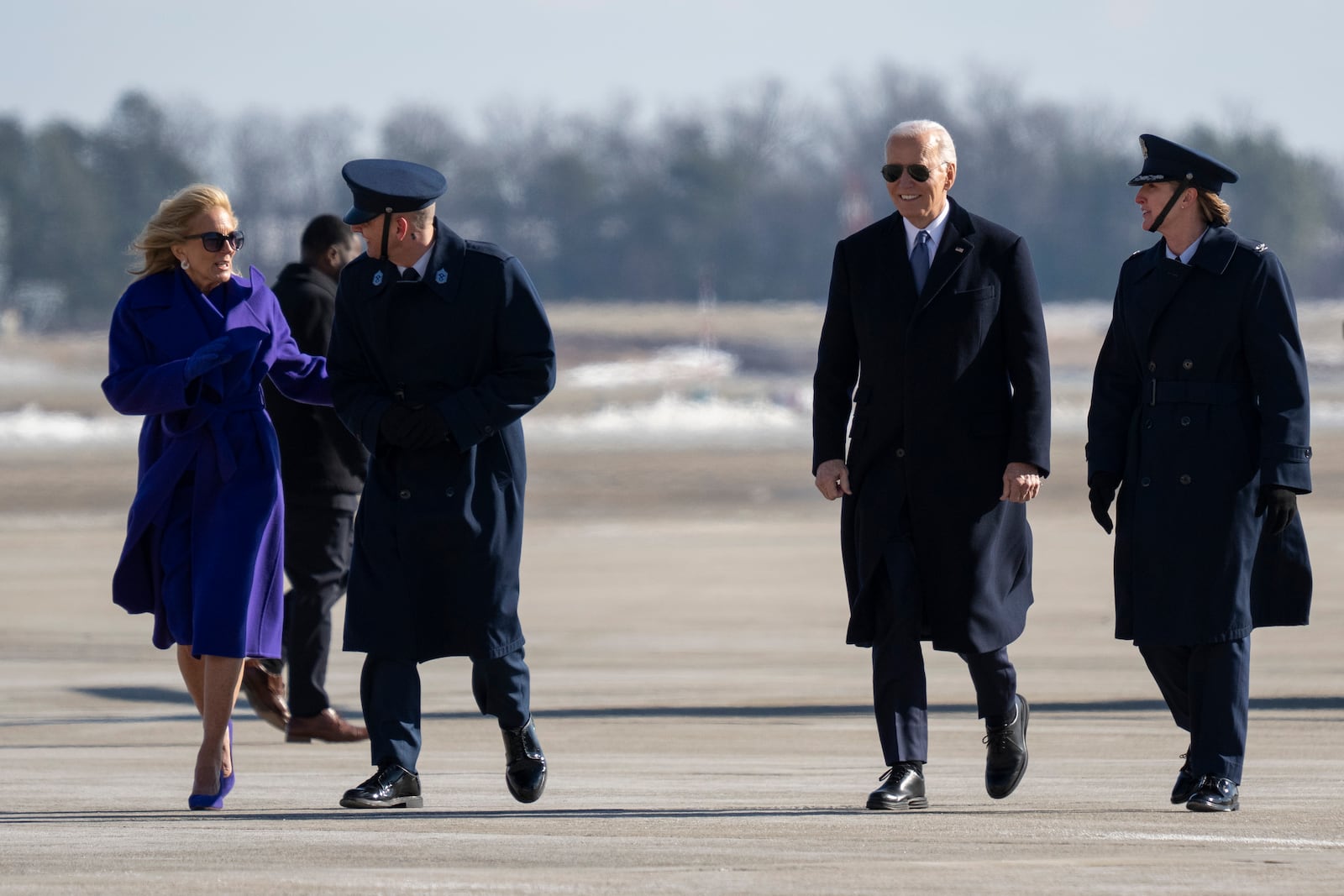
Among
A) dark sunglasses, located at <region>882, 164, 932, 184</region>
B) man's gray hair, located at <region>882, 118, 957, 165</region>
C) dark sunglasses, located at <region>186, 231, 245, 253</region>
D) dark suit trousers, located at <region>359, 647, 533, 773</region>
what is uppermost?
man's gray hair, located at <region>882, 118, 957, 165</region>

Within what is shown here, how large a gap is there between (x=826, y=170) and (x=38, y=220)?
102 ft

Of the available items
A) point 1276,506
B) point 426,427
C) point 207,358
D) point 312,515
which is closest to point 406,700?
point 426,427

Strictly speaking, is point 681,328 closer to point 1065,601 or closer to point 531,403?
point 1065,601

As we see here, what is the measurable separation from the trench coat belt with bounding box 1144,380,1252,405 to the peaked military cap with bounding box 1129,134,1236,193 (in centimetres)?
52

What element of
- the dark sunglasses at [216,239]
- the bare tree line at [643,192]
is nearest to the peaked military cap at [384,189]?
the dark sunglasses at [216,239]

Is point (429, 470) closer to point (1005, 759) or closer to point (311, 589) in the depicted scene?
point (1005, 759)

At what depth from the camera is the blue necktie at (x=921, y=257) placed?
21.0ft

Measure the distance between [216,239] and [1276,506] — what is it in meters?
2.92

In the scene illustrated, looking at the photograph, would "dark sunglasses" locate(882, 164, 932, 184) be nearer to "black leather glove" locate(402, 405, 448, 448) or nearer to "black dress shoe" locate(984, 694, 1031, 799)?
"black leather glove" locate(402, 405, 448, 448)

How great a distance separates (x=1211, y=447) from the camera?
628cm

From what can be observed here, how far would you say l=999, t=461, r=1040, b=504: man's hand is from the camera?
245 inches

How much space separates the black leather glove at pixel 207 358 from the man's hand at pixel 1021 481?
6.87ft

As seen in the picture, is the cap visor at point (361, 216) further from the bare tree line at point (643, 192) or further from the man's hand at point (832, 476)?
the bare tree line at point (643, 192)

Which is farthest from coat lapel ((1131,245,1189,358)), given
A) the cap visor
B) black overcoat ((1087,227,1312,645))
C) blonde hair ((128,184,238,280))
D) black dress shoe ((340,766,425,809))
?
blonde hair ((128,184,238,280))
